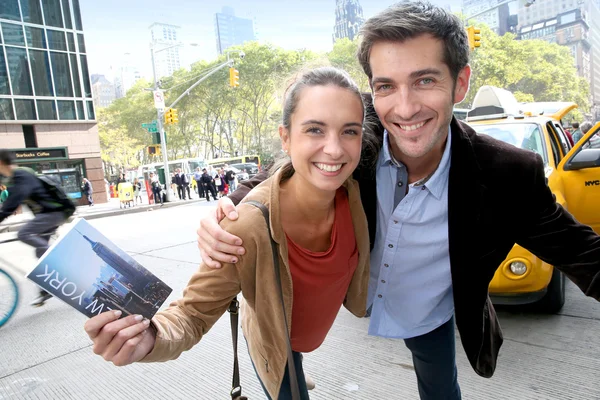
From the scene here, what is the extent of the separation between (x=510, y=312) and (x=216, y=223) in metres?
3.19

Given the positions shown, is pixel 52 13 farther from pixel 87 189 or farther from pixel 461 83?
pixel 461 83

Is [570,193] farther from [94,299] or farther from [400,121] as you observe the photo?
[94,299]

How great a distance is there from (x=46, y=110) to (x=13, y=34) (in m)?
3.75

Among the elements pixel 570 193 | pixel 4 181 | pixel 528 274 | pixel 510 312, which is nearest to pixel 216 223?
pixel 528 274

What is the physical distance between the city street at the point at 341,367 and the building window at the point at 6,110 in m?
20.0

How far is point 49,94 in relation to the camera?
69.6 ft

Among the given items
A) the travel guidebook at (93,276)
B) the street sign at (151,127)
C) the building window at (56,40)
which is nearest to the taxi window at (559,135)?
the travel guidebook at (93,276)

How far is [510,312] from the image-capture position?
12.0 feet

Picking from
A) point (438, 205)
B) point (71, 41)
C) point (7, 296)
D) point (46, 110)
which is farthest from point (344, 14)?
point (438, 205)

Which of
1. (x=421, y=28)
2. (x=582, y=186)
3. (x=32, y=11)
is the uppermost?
(x=32, y=11)

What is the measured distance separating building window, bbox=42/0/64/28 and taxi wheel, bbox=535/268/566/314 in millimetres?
25311

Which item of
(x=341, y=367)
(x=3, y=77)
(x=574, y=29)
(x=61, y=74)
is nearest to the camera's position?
(x=341, y=367)

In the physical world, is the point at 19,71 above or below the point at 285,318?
above

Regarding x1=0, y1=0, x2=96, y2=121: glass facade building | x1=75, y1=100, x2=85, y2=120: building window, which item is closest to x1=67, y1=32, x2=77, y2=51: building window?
x1=0, y1=0, x2=96, y2=121: glass facade building
